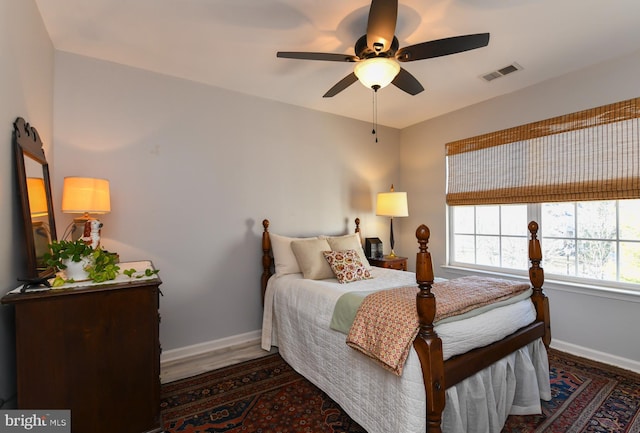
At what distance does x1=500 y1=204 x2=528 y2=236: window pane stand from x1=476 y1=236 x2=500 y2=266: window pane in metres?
0.15

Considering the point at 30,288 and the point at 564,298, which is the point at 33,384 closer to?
the point at 30,288

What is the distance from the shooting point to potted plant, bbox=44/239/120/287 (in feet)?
5.14

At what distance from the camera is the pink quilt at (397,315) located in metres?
1.48

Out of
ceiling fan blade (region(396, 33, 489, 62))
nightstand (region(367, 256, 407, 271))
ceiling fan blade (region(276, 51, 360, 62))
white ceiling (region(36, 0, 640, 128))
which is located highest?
white ceiling (region(36, 0, 640, 128))

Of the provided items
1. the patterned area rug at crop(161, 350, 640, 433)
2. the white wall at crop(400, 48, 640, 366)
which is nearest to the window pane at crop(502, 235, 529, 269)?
the white wall at crop(400, 48, 640, 366)

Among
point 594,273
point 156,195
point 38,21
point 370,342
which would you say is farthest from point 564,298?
point 38,21

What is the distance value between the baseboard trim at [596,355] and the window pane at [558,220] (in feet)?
3.28

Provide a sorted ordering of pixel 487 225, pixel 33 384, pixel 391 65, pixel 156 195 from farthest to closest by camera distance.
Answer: pixel 487 225
pixel 156 195
pixel 391 65
pixel 33 384

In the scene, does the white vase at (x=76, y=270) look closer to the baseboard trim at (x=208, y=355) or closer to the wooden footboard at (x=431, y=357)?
the baseboard trim at (x=208, y=355)

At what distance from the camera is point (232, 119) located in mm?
3061

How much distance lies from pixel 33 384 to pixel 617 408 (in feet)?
10.9

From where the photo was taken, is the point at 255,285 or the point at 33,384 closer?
the point at 33,384

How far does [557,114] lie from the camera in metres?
2.86

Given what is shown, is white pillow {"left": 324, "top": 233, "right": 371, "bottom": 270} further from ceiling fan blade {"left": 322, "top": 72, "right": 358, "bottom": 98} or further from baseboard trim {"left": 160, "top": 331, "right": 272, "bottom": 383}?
ceiling fan blade {"left": 322, "top": 72, "right": 358, "bottom": 98}
